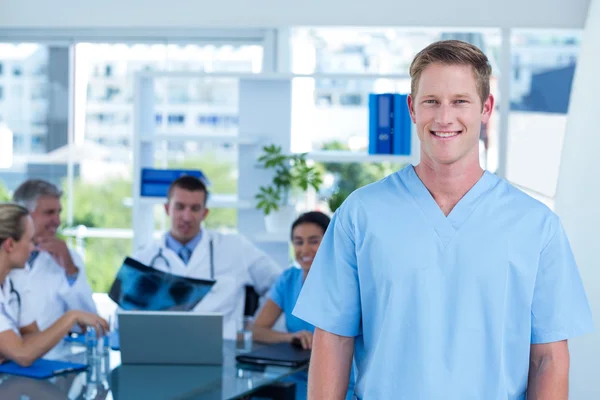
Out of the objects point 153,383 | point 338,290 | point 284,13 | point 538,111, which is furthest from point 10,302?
point 538,111

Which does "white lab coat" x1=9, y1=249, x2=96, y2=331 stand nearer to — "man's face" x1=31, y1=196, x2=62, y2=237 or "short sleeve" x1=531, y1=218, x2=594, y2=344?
"man's face" x1=31, y1=196, x2=62, y2=237

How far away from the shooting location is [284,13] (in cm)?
510

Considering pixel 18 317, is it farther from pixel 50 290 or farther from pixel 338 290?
pixel 338 290

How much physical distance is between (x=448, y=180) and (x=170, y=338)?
1.65 m

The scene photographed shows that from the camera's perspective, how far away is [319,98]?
6328 millimetres

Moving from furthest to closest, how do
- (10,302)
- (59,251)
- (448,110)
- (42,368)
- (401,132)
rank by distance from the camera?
(401,132), (59,251), (10,302), (42,368), (448,110)

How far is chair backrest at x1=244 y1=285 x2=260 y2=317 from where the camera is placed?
13.8 feet

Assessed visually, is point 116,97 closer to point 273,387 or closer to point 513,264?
point 273,387

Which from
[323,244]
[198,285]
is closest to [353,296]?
[323,244]

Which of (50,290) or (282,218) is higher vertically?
(282,218)

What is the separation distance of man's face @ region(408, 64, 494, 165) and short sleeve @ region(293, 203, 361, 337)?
229 millimetres

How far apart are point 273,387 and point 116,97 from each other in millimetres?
3233

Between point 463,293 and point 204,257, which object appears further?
point 204,257

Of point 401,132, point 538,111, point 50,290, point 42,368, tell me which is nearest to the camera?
point 42,368
